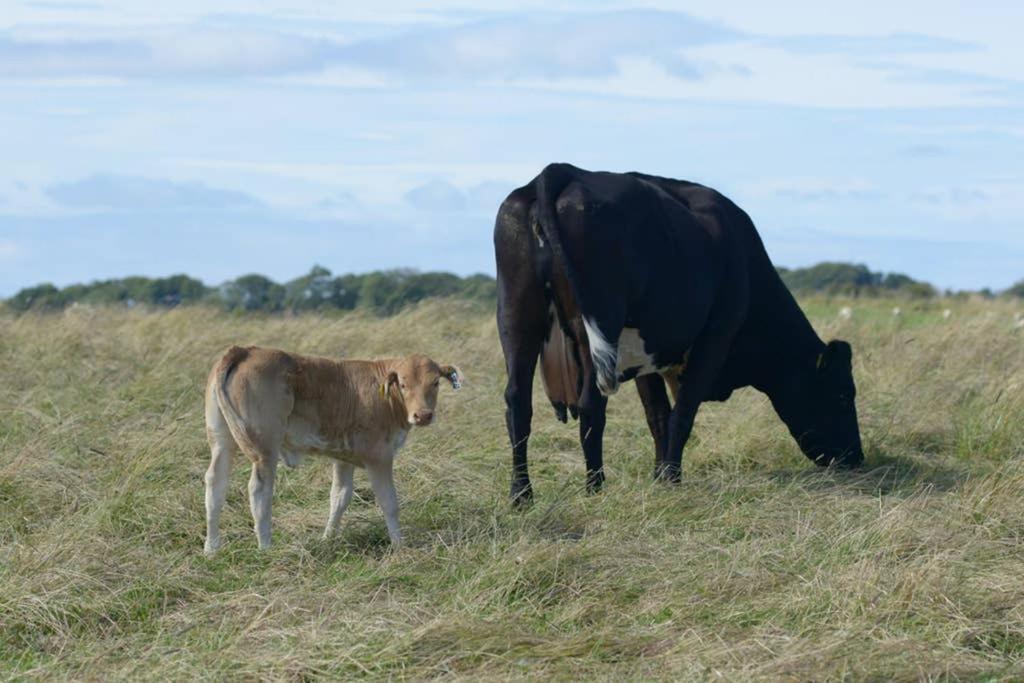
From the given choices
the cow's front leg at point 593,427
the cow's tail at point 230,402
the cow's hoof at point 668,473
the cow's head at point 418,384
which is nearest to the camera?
the cow's tail at point 230,402

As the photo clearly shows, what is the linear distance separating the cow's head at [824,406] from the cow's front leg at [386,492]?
3279 millimetres

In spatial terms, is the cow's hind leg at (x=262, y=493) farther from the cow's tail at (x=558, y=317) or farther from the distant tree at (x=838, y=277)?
the distant tree at (x=838, y=277)

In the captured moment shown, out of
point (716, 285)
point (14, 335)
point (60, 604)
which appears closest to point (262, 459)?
point (60, 604)

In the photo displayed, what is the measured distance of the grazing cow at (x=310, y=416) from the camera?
694cm

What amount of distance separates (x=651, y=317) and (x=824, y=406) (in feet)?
5.83

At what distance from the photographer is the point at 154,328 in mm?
14719

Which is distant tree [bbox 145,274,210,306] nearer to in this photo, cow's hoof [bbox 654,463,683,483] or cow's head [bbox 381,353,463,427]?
cow's hoof [bbox 654,463,683,483]

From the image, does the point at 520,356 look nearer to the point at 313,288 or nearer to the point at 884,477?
the point at 884,477

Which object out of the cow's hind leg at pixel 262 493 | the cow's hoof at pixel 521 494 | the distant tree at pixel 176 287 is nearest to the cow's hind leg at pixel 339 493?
the cow's hind leg at pixel 262 493

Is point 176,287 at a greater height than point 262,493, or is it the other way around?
point 262,493

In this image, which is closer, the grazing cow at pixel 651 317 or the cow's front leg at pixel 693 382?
the grazing cow at pixel 651 317

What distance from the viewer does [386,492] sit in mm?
7141

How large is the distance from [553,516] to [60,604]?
2.41 metres

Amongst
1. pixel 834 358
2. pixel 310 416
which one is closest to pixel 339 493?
pixel 310 416
